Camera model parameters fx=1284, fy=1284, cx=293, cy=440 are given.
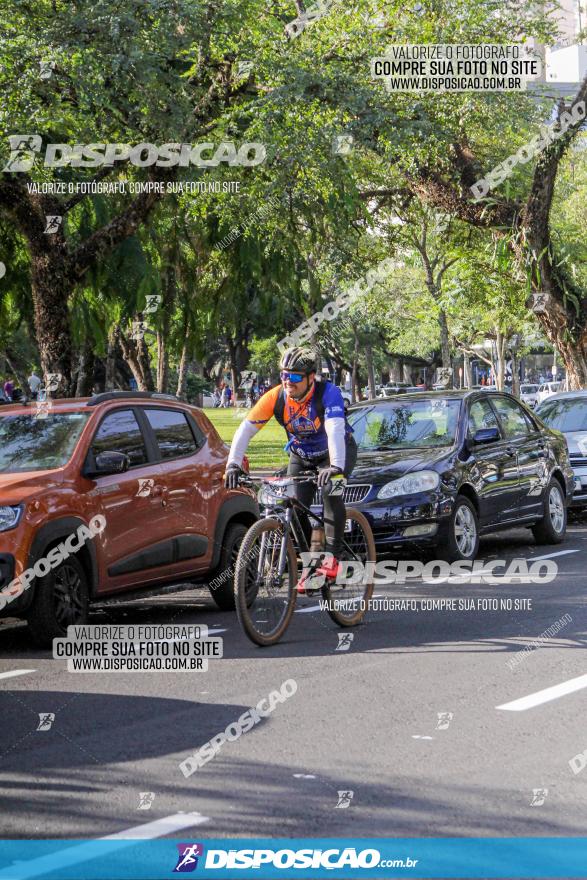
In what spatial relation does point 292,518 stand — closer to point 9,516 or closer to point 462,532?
point 9,516

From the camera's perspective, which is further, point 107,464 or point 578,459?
point 578,459

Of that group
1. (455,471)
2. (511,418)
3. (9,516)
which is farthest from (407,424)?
(9,516)

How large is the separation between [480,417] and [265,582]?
5698mm

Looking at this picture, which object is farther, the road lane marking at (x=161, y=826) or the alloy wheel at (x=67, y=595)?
the alloy wheel at (x=67, y=595)

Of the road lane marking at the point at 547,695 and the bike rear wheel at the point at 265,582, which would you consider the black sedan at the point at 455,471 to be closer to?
the bike rear wheel at the point at 265,582

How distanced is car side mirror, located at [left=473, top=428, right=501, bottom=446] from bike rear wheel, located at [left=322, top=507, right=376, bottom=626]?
3.54 metres

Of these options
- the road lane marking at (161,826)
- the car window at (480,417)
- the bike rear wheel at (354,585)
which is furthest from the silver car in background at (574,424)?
the road lane marking at (161,826)

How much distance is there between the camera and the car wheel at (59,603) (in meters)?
8.30

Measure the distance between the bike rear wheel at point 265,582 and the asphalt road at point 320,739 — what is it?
183mm

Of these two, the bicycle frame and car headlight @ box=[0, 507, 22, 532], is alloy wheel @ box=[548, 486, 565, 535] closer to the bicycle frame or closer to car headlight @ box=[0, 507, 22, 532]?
the bicycle frame

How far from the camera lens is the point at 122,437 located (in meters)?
A: 9.55

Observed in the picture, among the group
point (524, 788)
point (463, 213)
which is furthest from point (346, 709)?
point (463, 213)

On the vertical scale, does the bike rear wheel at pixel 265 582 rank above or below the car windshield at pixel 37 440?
below

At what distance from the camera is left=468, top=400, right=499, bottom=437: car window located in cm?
1313
